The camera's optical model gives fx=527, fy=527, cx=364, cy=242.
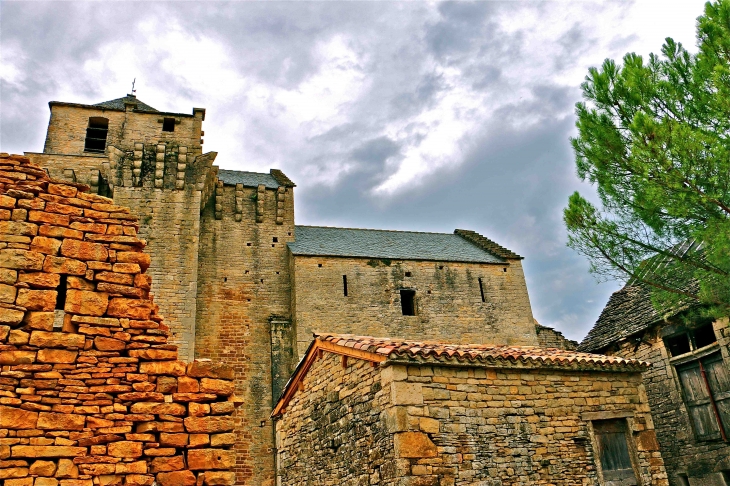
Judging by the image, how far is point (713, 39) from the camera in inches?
332

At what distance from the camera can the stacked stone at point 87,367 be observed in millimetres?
3719

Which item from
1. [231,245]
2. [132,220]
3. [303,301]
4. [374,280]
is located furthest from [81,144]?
[132,220]

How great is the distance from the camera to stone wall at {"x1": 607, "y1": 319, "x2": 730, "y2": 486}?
11.0 meters

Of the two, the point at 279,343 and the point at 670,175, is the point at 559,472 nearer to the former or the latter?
the point at 670,175

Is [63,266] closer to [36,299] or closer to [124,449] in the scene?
[36,299]

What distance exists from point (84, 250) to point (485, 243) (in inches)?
815

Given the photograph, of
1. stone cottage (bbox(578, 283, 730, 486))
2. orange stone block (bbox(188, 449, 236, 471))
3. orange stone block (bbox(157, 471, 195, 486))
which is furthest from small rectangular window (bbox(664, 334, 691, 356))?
orange stone block (bbox(157, 471, 195, 486))

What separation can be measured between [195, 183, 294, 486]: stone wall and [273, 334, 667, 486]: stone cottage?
7035mm

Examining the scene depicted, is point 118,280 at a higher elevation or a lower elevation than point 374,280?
lower

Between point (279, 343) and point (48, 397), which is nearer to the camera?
point (48, 397)

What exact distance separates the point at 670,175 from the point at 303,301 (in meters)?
12.7

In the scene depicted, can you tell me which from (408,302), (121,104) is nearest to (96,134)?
(121,104)

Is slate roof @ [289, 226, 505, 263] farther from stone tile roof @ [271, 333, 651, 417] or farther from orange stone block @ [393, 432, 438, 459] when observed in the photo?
orange stone block @ [393, 432, 438, 459]

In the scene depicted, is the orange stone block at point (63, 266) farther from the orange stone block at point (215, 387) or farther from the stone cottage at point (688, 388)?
the stone cottage at point (688, 388)
